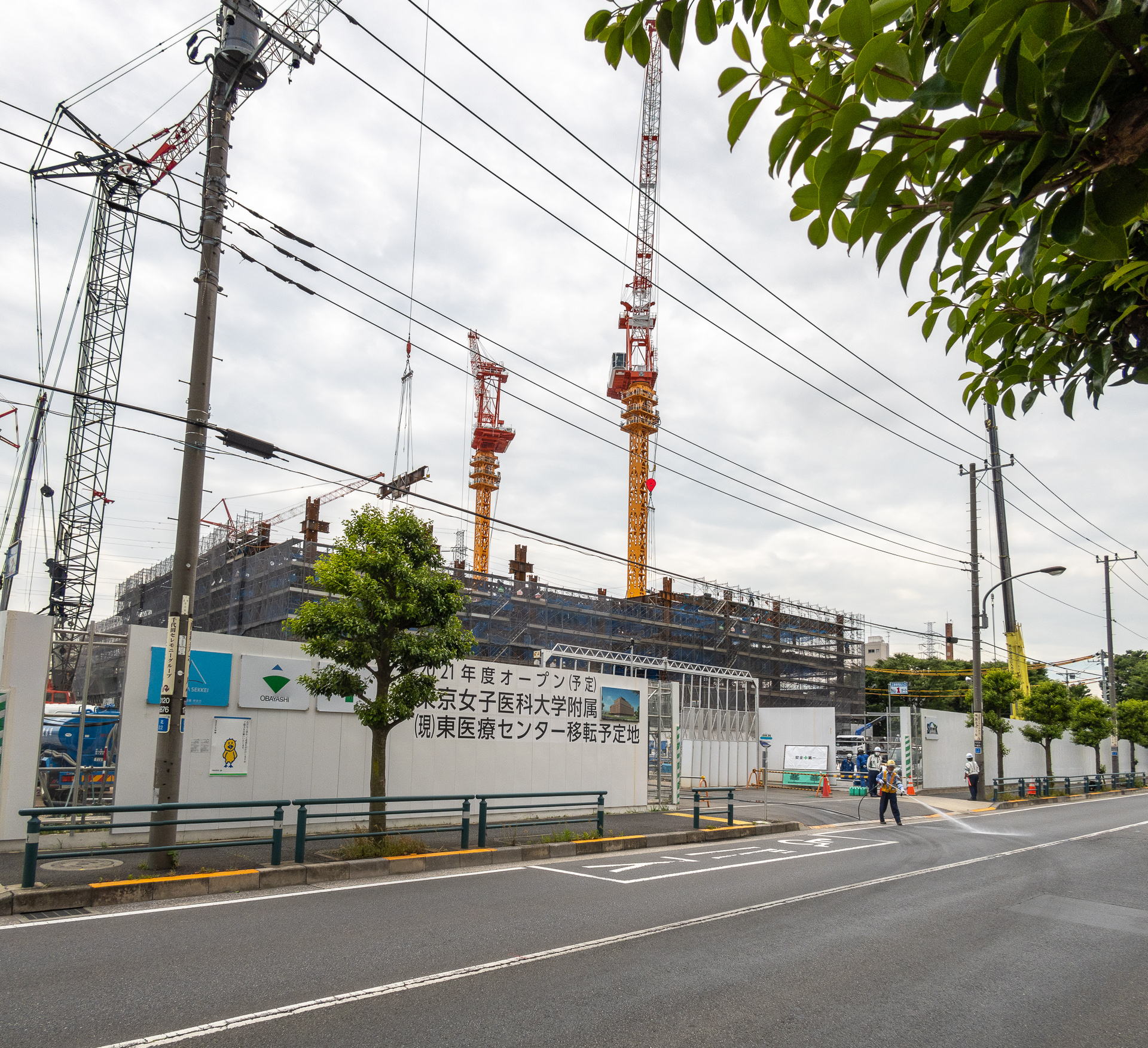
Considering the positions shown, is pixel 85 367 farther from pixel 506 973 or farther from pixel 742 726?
pixel 506 973

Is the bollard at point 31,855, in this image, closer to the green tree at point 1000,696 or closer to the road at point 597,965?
the road at point 597,965

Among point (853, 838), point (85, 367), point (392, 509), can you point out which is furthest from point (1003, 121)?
point (85, 367)

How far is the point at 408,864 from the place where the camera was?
12.2 metres

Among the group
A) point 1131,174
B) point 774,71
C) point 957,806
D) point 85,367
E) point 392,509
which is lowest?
point 957,806

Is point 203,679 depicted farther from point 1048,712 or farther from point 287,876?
point 1048,712

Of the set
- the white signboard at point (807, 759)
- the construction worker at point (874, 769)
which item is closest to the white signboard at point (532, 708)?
the construction worker at point (874, 769)

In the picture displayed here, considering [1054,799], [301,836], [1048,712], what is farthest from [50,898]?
[1048,712]

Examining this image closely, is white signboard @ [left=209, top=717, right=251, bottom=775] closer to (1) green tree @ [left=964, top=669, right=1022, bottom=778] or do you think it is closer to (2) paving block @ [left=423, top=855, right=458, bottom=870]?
(2) paving block @ [left=423, top=855, right=458, bottom=870]

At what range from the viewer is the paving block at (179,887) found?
9734 mm

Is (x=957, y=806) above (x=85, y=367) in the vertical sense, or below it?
below

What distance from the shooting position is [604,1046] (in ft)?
17.4

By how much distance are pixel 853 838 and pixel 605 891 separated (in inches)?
365

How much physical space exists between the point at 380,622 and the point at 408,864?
3.57m

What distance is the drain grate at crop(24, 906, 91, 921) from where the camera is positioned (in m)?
8.46
